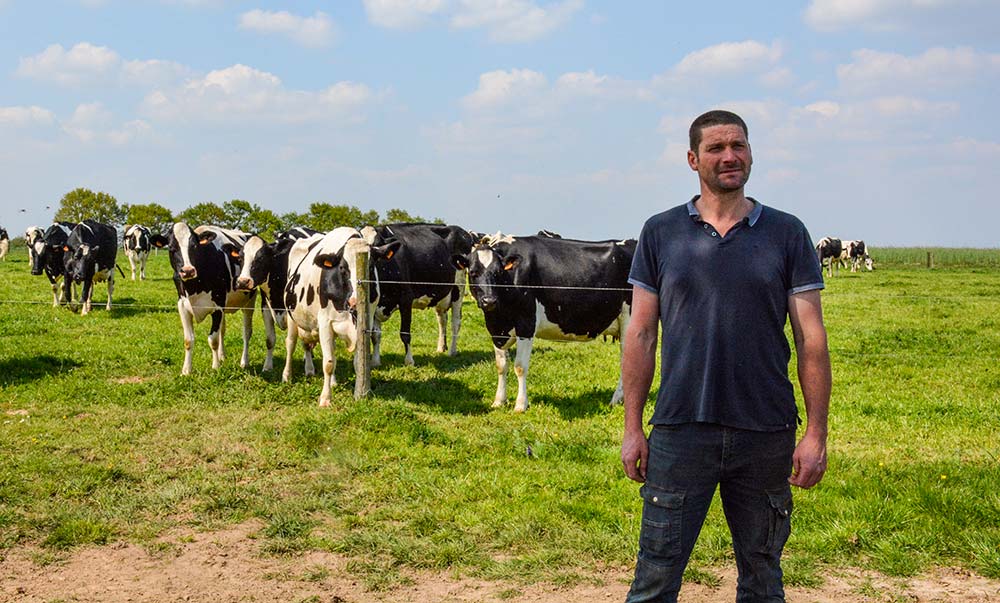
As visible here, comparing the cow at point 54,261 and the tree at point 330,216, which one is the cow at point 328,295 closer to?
the cow at point 54,261

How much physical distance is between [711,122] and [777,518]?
1.55m

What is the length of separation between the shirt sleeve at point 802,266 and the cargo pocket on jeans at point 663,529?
0.92m

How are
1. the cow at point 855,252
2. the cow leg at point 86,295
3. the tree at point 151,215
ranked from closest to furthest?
the cow leg at point 86,295
the cow at point 855,252
the tree at point 151,215

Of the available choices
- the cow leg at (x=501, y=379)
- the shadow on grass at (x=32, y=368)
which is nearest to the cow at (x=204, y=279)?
the shadow on grass at (x=32, y=368)

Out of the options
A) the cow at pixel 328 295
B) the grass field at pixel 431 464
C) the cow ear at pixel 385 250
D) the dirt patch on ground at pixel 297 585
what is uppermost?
the cow ear at pixel 385 250

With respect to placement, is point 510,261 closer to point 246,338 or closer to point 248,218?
point 246,338

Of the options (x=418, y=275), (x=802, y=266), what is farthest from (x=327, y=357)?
(x=802, y=266)

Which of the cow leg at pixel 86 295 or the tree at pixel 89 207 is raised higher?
the tree at pixel 89 207

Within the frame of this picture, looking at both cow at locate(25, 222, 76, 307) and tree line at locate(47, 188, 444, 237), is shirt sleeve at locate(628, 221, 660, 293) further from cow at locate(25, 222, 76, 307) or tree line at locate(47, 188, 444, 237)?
tree line at locate(47, 188, 444, 237)

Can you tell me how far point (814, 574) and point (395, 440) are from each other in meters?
4.29

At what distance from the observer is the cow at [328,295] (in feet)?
33.5

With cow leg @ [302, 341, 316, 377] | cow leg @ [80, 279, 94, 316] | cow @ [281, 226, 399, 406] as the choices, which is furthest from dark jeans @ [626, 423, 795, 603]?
cow leg @ [80, 279, 94, 316]

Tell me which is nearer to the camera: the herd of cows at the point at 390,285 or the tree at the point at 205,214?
the herd of cows at the point at 390,285

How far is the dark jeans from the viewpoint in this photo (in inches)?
125
